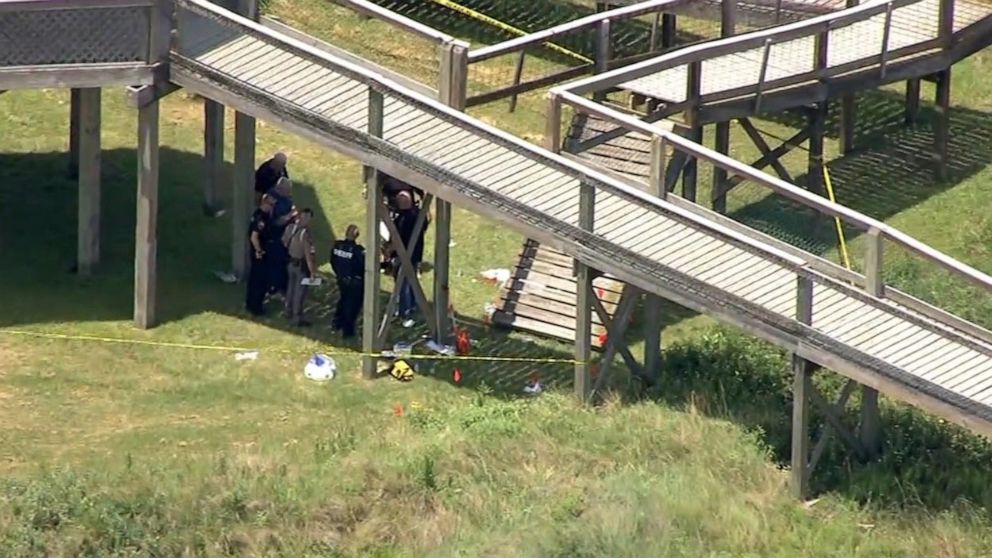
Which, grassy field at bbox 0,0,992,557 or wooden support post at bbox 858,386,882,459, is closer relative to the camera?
grassy field at bbox 0,0,992,557

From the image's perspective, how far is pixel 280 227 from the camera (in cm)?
2475

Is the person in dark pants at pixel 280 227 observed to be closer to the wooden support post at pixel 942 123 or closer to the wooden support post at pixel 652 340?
the wooden support post at pixel 652 340

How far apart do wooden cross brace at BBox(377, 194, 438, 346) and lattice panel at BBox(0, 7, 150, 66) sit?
3065mm

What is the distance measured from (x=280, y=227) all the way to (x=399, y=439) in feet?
12.8

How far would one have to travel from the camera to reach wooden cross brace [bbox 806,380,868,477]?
2102cm

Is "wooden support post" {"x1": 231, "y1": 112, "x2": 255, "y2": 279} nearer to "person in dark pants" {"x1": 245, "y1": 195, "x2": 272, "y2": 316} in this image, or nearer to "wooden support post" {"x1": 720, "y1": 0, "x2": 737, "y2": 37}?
"person in dark pants" {"x1": 245, "y1": 195, "x2": 272, "y2": 316}

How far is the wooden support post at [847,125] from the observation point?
2902 centimetres

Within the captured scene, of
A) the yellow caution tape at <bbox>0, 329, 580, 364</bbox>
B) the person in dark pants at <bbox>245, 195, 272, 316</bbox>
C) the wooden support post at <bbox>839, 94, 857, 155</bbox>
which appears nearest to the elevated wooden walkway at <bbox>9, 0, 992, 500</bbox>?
the yellow caution tape at <bbox>0, 329, 580, 364</bbox>

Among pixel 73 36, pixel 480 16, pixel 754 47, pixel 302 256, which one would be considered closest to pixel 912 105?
pixel 754 47

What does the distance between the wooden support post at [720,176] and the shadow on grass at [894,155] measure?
1.99 metres

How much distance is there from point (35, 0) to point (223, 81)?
1936mm

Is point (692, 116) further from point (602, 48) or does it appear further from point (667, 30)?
point (667, 30)

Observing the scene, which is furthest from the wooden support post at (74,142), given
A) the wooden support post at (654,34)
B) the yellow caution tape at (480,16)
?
the wooden support post at (654,34)

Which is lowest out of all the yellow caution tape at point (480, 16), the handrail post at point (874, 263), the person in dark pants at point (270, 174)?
the person in dark pants at point (270, 174)
